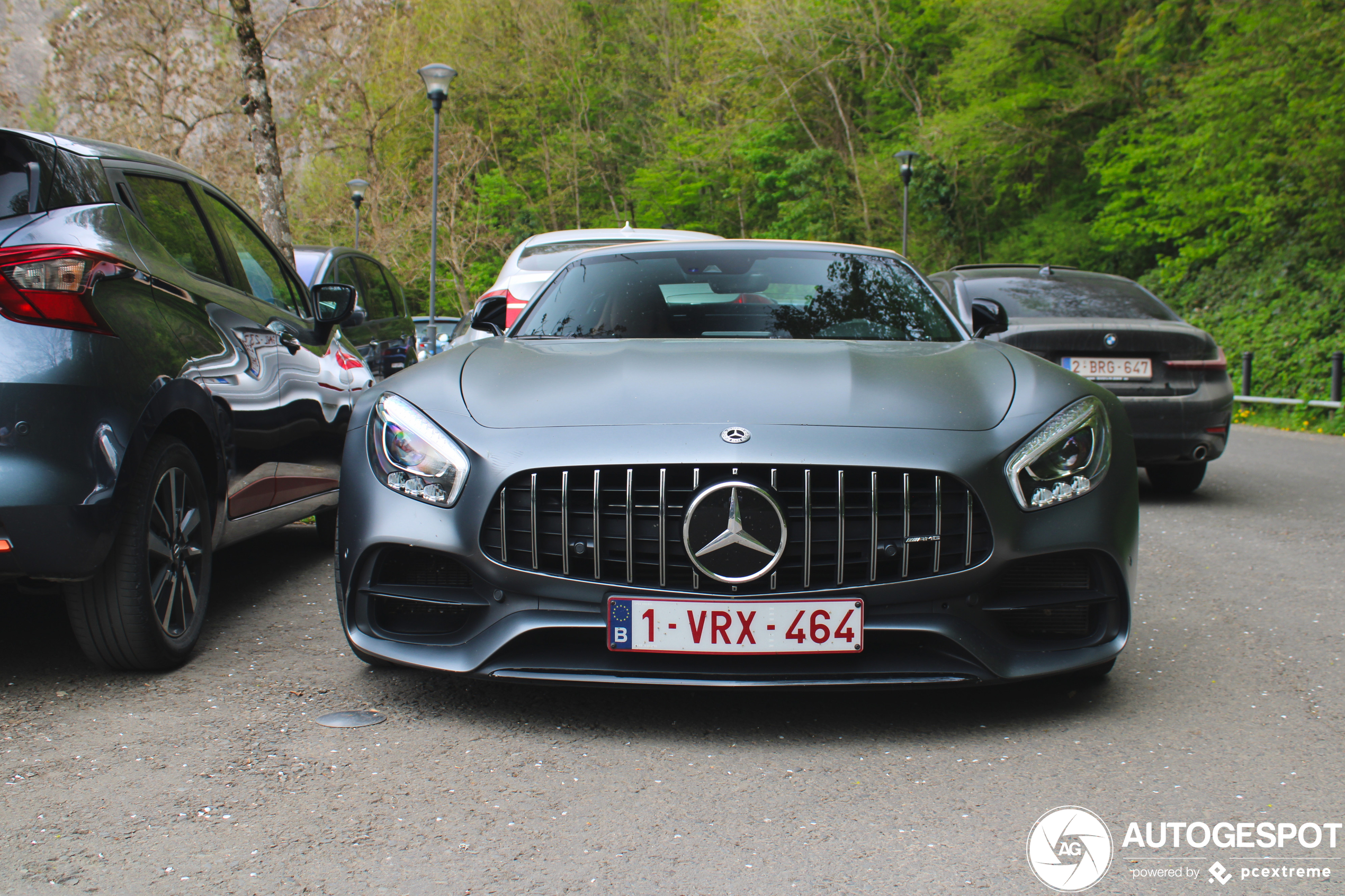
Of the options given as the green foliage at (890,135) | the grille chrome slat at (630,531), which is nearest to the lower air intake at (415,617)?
the grille chrome slat at (630,531)

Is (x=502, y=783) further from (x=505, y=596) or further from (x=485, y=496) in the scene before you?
(x=485, y=496)

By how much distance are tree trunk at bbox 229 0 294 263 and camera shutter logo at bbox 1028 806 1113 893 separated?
10.1 meters

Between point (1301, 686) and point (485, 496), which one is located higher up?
point (485, 496)

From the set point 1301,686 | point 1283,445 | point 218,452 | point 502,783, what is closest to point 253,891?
point 502,783

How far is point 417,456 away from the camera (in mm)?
3080

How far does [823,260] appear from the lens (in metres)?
4.60

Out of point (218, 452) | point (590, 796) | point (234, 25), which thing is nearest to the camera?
point (590, 796)

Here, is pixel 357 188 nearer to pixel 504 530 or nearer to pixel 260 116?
pixel 260 116

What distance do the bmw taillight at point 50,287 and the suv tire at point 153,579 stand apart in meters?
0.45

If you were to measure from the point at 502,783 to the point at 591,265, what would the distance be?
2533 millimetres

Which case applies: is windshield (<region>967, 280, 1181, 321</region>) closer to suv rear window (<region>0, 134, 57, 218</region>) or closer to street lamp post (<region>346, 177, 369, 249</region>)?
suv rear window (<region>0, 134, 57, 218</region>)

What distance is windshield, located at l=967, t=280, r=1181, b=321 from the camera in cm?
746


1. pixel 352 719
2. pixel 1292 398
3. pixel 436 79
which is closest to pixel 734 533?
pixel 352 719

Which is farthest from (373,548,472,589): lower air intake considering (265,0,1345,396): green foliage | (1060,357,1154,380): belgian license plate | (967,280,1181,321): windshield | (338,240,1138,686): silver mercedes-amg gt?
(265,0,1345,396): green foliage
